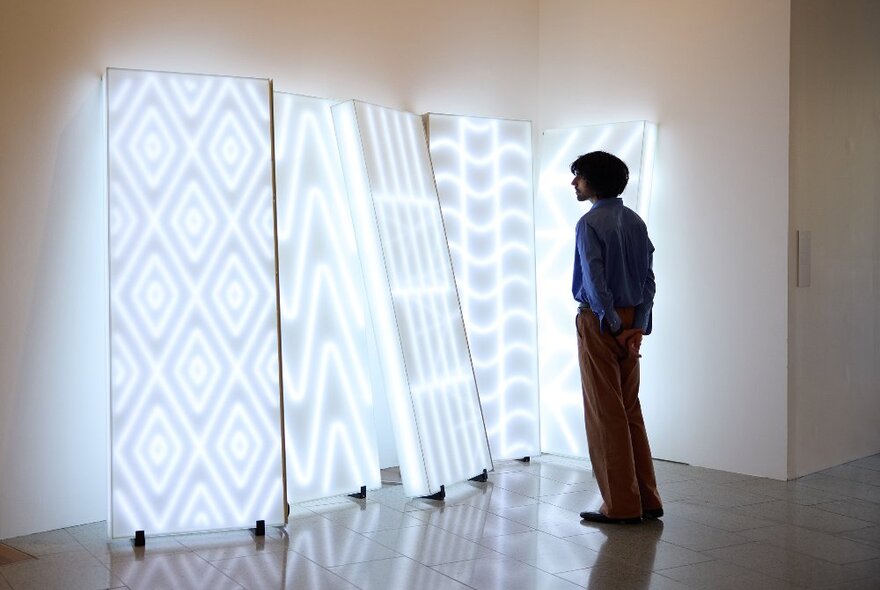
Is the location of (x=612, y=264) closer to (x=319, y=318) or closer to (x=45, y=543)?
(x=319, y=318)

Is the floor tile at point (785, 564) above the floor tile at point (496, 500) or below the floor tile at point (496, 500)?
below

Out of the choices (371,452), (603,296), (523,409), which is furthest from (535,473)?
(603,296)

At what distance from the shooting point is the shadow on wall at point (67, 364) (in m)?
4.29

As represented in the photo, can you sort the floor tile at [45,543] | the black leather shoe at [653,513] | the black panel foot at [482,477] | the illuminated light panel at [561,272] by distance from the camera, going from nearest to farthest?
1. the floor tile at [45,543]
2. the black leather shoe at [653,513]
3. the black panel foot at [482,477]
4. the illuminated light panel at [561,272]

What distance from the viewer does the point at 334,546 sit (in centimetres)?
409

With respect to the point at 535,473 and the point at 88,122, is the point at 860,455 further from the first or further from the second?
the point at 88,122

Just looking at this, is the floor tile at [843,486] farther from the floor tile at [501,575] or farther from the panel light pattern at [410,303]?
the floor tile at [501,575]

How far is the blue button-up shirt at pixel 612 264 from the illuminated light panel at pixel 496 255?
4.02 feet

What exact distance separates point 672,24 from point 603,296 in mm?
2132

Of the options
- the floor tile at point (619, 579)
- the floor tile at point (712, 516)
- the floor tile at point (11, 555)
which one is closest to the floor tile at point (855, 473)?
the floor tile at point (712, 516)

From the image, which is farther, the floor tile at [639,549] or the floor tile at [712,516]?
the floor tile at [712,516]

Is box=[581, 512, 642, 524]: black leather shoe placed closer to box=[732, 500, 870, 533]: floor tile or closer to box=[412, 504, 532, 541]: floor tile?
box=[412, 504, 532, 541]: floor tile

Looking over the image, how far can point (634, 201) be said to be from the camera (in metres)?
5.67

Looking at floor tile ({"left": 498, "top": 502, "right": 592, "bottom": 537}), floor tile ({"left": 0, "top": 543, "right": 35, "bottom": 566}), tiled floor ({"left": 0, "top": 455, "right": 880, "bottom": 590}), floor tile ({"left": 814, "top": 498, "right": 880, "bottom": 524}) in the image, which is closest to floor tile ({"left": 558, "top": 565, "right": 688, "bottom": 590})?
tiled floor ({"left": 0, "top": 455, "right": 880, "bottom": 590})
